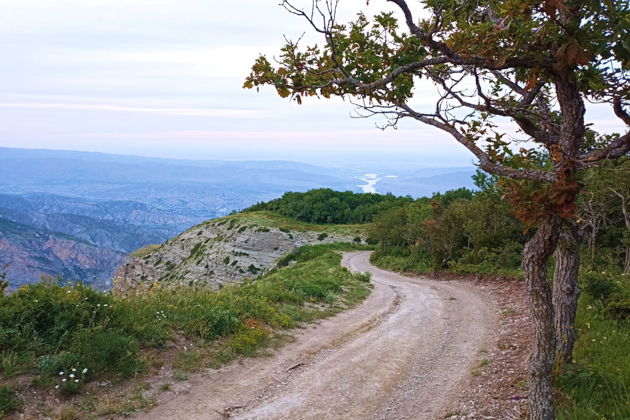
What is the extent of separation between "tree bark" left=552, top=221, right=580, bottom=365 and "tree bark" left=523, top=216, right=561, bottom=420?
5.70 ft

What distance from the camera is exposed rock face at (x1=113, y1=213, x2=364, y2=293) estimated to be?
5059cm

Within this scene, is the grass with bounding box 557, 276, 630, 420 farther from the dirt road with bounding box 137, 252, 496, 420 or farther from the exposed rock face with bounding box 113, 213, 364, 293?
the exposed rock face with bounding box 113, 213, 364, 293

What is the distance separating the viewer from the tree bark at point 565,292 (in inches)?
266

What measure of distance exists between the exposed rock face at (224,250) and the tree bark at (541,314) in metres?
43.7

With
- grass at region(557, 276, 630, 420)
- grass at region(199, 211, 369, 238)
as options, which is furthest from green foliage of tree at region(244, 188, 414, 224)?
grass at region(557, 276, 630, 420)

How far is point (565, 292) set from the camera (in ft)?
22.5

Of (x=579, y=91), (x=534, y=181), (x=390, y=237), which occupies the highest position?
(x=579, y=91)

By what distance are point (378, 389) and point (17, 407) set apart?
582 centimetres

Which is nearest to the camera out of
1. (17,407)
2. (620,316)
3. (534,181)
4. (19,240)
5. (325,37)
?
(534,181)

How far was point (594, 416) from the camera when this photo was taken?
19.0 feet

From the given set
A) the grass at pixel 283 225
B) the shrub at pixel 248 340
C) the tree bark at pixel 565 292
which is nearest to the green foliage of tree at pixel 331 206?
the grass at pixel 283 225

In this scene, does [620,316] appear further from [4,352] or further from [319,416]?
[4,352]

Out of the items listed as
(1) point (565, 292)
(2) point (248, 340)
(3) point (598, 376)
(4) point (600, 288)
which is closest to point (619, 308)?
(4) point (600, 288)

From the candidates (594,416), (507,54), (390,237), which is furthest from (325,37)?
(390,237)
